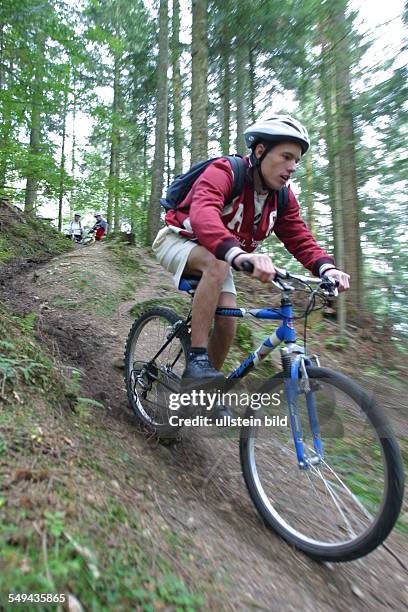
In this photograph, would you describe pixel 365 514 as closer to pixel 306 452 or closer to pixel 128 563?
pixel 306 452

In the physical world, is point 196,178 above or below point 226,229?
above

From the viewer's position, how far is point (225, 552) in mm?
2061

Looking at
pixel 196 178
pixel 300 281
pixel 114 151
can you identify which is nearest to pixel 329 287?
pixel 300 281

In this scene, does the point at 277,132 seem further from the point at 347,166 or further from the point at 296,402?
the point at 347,166

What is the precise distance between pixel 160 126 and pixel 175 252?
1122cm

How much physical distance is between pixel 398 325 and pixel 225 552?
5.96 meters

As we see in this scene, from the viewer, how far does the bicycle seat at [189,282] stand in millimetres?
2926

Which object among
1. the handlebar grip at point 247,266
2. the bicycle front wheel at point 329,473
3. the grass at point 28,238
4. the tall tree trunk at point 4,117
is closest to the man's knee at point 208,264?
the handlebar grip at point 247,266

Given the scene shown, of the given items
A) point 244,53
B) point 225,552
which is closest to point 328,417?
point 225,552

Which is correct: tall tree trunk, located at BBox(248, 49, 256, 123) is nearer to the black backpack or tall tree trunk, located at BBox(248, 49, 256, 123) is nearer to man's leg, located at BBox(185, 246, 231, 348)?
the black backpack

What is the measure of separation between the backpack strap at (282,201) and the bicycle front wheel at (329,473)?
1289mm

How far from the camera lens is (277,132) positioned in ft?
8.47

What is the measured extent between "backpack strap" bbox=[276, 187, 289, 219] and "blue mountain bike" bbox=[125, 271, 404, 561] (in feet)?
2.52

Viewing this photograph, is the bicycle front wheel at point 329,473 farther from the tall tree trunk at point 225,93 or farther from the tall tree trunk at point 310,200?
the tall tree trunk at point 225,93
